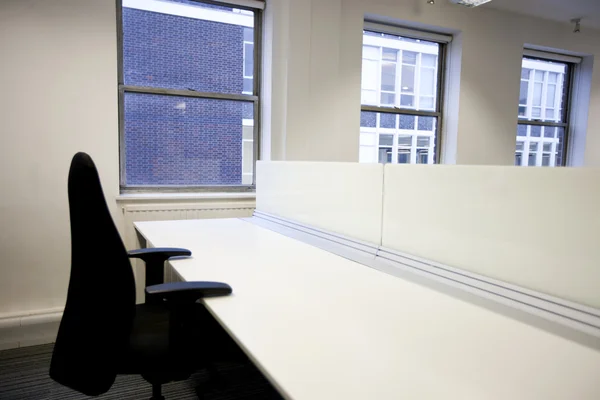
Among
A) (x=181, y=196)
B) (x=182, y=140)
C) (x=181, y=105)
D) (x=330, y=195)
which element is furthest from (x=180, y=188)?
(x=330, y=195)

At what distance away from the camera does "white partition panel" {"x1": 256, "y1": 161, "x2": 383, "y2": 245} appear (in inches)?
66.7

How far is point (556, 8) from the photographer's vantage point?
4164 millimetres

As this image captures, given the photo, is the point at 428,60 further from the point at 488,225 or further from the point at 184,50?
the point at 488,225

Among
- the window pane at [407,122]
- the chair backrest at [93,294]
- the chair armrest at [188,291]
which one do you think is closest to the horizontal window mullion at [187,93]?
the window pane at [407,122]

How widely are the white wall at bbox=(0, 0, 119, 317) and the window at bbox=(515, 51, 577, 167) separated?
4412mm

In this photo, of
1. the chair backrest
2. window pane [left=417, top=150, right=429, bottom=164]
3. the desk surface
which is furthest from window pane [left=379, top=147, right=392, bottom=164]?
the chair backrest

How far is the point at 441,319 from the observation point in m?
1.10

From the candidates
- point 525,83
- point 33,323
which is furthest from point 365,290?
point 525,83

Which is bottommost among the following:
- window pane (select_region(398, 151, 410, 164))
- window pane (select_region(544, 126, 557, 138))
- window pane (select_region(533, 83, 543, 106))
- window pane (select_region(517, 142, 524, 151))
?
window pane (select_region(398, 151, 410, 164))

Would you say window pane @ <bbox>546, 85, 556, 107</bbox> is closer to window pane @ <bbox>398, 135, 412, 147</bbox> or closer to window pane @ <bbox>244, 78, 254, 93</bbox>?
window pane @ <bbox>398, 135, 412, 147</bbox>

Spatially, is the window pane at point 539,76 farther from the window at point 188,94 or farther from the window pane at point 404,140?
the window at point 188,94

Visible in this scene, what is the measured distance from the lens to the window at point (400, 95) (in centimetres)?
396

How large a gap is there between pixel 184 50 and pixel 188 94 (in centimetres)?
37

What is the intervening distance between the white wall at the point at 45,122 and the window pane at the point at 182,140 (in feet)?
1.09
